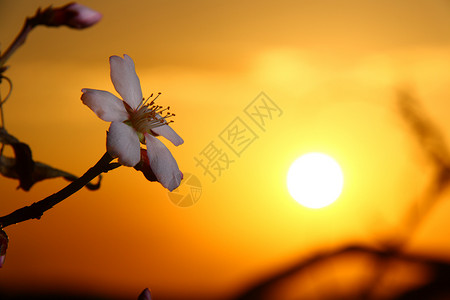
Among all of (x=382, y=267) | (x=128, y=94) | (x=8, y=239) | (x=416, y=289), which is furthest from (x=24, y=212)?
(x=382, y=267)

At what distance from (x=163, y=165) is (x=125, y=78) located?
0.29ft

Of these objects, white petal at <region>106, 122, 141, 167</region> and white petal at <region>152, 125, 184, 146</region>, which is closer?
white petal at <region>106, 122, 141, 167</region>

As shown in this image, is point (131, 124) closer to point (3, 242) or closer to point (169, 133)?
point (169, 133)

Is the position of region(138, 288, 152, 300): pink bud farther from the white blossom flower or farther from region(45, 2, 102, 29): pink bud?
region(45, 2, 102, 29): pink bud

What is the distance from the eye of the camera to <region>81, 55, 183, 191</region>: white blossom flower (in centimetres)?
40

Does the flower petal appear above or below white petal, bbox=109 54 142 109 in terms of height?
below

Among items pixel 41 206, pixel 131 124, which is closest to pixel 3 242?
pixel 41 206

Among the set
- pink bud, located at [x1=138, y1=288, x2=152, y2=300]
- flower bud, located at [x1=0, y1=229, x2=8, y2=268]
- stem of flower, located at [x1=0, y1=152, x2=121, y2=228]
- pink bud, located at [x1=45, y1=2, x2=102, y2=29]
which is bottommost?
pink bud, located at [x1=138, y1=288, x2=152, y2=300]

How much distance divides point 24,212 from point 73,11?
146 millimetres

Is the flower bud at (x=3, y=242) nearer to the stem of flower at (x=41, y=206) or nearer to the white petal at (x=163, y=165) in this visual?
the stem of flower at (x=41, y=206)

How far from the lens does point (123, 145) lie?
15.7 inches

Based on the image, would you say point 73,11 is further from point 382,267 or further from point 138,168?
point 382,267

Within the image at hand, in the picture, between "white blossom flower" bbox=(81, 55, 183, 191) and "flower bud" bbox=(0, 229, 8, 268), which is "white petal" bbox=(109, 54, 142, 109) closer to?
"white blossom flower" bbox=(81, 55, 183, 191)

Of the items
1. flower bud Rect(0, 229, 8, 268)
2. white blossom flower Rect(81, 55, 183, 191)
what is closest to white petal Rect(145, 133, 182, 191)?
white blossom flower Rect(81, 55, 183, 191)
